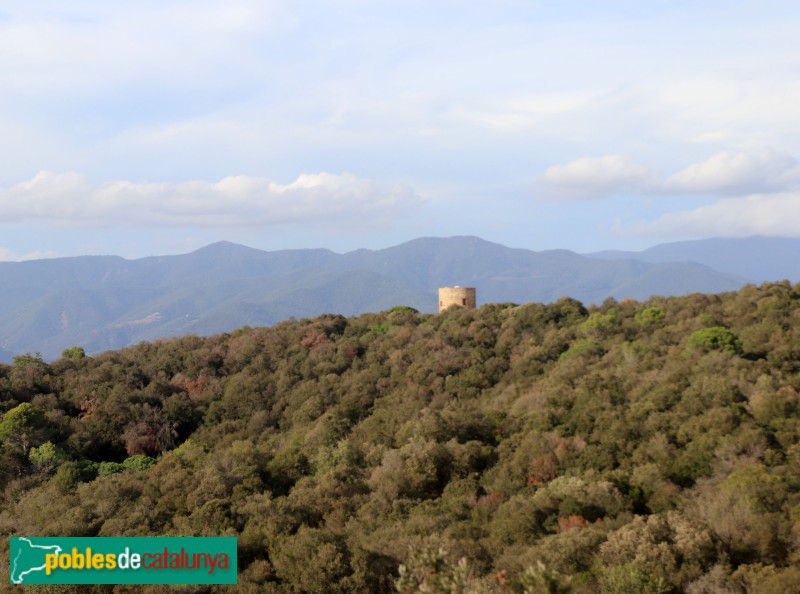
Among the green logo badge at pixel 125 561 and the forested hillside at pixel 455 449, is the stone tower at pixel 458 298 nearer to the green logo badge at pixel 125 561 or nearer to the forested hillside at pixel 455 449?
the forested hillside at pixel 455 449

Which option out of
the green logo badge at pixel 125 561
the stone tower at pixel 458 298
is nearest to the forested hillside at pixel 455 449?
the green logo badge at pixel 125 561

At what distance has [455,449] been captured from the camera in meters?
23.3

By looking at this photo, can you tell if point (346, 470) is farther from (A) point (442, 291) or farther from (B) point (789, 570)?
(A) point (442, 291)

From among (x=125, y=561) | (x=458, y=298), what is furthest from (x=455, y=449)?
(x=458, y=298)

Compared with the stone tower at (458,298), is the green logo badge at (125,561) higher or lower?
lower

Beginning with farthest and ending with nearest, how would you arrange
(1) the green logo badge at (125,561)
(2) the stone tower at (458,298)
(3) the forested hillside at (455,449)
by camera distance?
(2) the stone tower at (458,298)
(1) the green logo badge at (125,561)
(3) the forested hillside at (455,449)

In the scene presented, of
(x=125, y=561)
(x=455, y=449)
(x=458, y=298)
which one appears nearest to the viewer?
(x=125, y=561)

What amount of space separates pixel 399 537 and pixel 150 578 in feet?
18.8

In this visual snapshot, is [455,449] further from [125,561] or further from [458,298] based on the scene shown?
[458,298]

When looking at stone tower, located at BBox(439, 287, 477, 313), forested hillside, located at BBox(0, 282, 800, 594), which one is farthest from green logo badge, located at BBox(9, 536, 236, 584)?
stone tower, located at BBox(439, 287, 477, 313)

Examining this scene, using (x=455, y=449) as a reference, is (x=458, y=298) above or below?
above

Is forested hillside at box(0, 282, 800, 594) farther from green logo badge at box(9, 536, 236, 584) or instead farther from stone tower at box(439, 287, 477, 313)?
stone tower at box(439, 287, 477, 313)

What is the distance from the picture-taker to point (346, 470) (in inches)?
912

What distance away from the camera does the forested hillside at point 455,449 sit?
14797mm
